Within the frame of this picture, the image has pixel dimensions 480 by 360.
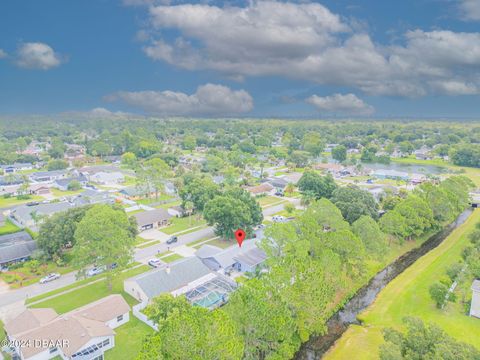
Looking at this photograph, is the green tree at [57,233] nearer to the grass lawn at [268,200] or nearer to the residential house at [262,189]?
the grass lawn at [268,200]

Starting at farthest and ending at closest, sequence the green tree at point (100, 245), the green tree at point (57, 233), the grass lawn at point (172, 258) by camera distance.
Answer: the grass lawn at point (172, 258) < the green tree at point (57, 233) < the green tree at point (100, 245)

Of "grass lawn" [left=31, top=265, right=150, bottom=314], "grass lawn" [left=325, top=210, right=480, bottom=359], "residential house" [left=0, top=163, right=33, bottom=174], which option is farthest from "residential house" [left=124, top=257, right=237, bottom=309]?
"residential house" [left=0, top=163, right=33, bottom=174]

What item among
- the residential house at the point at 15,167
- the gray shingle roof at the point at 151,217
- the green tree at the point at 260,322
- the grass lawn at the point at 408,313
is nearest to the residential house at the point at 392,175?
the grass lawn at the point at 408,313

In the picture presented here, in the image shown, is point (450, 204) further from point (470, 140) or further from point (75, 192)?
point (470, 140)

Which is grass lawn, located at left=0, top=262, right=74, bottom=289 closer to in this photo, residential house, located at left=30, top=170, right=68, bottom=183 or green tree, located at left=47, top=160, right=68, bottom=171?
residential house, located at left=30, top=170, right=68, bottom=183

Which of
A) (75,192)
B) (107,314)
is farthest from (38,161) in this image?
(107,314)

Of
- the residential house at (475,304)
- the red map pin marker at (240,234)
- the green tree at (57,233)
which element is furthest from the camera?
the red map pin marker at (240,234)
